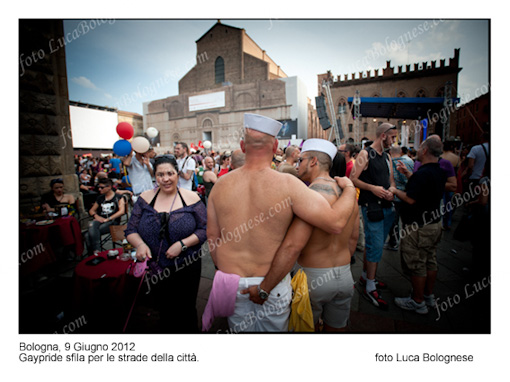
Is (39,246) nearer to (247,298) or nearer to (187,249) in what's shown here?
(187,249)

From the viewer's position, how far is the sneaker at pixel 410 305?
2.71 metres

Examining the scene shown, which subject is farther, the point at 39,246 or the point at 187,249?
the point at 39,246

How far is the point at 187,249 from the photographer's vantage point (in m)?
2.16

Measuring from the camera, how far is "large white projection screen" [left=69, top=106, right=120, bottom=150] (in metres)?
24.8

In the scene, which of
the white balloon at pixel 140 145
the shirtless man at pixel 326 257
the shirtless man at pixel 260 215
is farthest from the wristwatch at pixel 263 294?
the white balloon at pixel 140 145

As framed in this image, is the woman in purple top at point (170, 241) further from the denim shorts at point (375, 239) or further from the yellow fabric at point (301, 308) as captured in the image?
the denim shorts at point (375, 239)

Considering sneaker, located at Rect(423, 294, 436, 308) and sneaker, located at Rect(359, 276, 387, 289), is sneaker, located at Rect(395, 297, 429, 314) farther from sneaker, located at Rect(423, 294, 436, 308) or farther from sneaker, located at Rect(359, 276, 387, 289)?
sneaker, located at Rect(359, 276, 387, 289)

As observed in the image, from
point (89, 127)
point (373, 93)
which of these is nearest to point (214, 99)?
point (89, 127)

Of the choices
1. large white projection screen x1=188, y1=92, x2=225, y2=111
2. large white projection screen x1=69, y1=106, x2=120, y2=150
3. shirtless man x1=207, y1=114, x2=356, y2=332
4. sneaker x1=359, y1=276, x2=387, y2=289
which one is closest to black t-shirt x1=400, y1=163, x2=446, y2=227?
sneaker x1=359, y1=276, x2=387, y2=289

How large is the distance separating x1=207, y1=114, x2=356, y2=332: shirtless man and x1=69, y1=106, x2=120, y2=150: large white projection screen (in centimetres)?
2859

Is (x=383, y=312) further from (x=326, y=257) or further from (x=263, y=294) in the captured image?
(x=263, y=294)

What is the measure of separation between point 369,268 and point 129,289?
293cm

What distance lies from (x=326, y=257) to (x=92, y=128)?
1276 inches

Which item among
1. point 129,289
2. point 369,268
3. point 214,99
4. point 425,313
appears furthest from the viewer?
Answer: point 214,99
